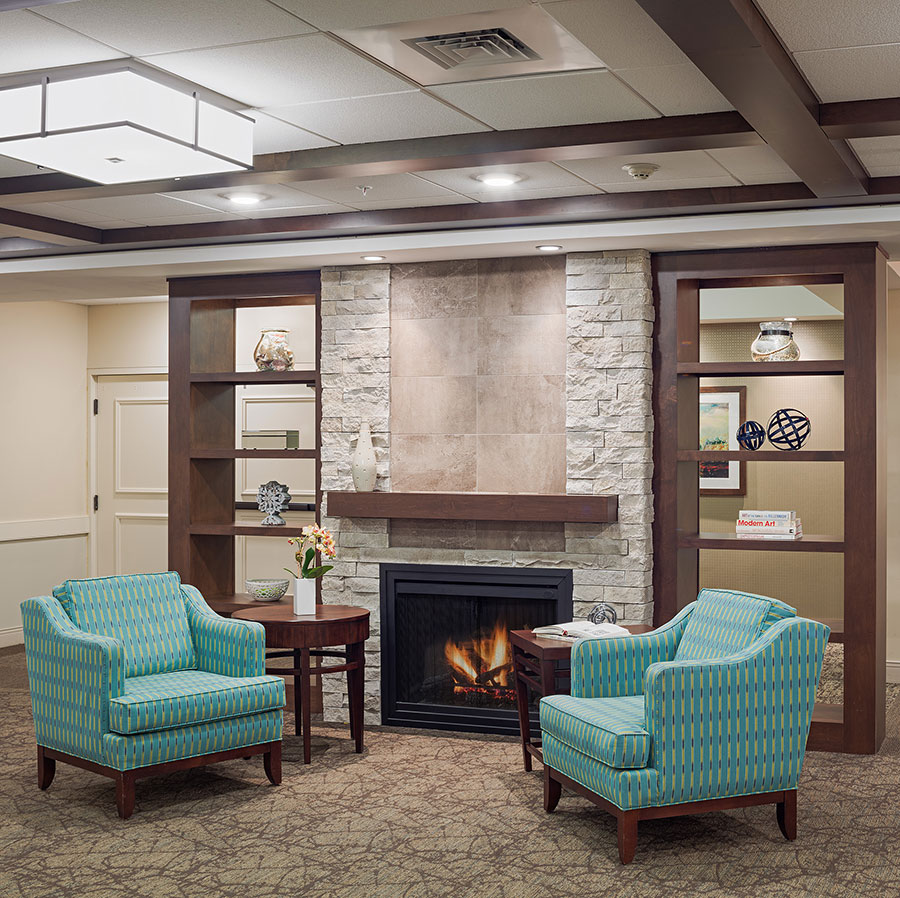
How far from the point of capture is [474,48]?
3184 millimetres

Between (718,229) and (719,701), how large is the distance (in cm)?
222

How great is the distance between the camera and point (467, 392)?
595cm

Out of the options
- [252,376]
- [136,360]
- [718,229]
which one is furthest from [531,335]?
[136,360]

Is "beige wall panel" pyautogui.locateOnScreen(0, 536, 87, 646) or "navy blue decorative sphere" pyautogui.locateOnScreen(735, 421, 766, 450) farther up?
"navy blue decorative sphere" pyautogui.locateOnScreen(735, 421, 766, 450)

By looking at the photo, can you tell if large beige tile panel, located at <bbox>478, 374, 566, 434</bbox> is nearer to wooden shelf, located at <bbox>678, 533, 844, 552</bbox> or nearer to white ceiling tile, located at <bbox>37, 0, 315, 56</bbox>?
wooden shelf, located at <bbox>678, 533, 844, 552</bbox>

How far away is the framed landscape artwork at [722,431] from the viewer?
29.4ft

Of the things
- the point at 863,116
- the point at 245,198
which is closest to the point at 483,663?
the point at 245,198

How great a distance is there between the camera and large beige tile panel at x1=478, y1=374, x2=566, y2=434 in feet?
19.0

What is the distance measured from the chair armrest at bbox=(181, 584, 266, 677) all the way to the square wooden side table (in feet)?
3.68

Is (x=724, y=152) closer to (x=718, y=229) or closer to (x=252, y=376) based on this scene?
(x=718, y=229)

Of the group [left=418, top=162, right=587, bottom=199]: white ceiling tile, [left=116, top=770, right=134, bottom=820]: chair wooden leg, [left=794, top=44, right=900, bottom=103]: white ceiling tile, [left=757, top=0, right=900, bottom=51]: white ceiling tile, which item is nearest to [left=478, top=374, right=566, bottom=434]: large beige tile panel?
[left=418, top=162, right=587, bottom=199]: white ceiling tile

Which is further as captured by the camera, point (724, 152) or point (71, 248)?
point (71, 248)

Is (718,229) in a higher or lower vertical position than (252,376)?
higher

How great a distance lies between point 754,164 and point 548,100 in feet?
3.91
